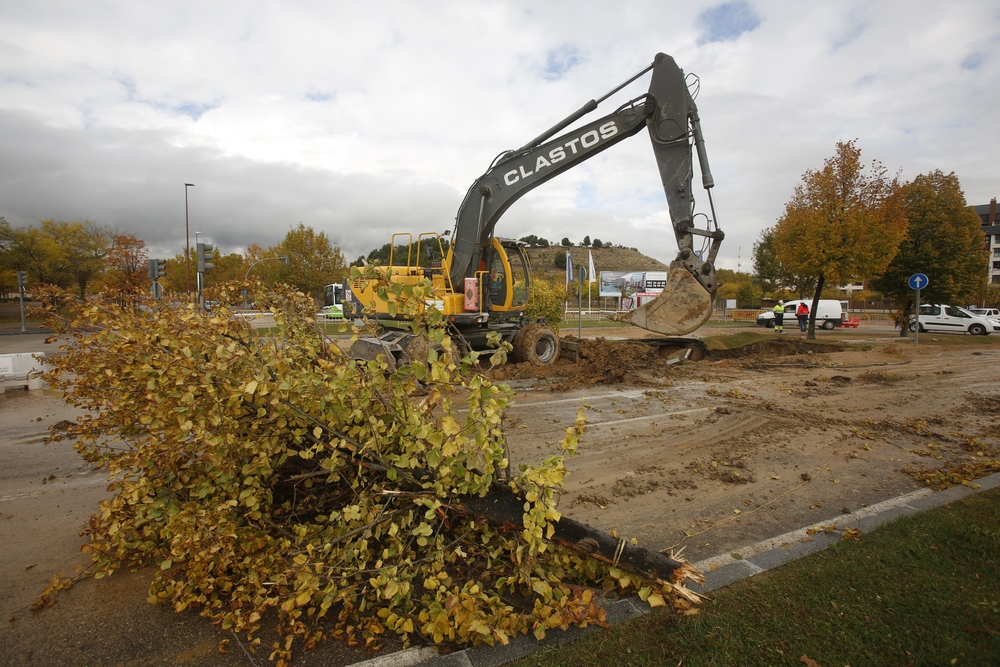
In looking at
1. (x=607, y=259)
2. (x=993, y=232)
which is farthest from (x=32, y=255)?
(x=993, y=232)

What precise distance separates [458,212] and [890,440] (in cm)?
870

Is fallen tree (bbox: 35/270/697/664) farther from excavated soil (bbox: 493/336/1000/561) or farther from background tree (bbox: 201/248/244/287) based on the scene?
background tree (bbox: 201/248/244/287)

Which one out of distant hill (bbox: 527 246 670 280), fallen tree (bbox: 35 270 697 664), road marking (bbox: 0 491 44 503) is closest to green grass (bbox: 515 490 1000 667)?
fallen tree (bbox: 35 270 697 664)

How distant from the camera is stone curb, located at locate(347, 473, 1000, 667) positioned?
2.78 metres

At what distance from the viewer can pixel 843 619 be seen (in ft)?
9.63

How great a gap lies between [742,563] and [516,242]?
973 centimetres

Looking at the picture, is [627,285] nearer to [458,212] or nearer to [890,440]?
[458,212]

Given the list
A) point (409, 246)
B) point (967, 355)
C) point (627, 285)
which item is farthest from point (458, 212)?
point (627, 285)

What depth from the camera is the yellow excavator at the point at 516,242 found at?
10.6 m

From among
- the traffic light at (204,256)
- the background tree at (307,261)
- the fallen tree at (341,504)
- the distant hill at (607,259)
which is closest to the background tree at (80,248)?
the background tree at (307,261)

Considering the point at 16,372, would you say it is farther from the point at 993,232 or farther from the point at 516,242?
the point at 993,232

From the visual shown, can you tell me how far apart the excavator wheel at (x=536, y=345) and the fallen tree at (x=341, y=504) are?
8811mm

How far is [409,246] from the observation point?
37.5 feet

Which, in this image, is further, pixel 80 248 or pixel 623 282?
pixel 623 282
